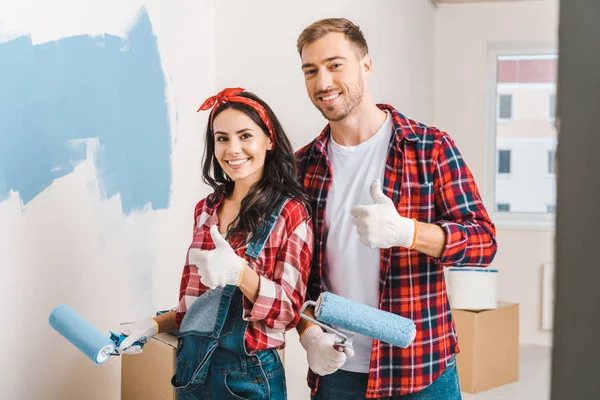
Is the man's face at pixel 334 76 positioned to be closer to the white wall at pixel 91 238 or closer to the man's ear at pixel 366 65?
the man's ear at pixel 366 65

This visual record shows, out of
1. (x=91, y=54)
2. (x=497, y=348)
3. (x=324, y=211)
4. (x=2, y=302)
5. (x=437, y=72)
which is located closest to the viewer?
(x=324, y=211)

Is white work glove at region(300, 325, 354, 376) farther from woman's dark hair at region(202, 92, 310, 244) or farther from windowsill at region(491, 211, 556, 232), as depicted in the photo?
windowsill at region(491, 211, 556, 232)

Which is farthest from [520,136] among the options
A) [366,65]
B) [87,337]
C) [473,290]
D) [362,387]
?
[87,337]

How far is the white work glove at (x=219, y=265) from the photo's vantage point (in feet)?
4.24

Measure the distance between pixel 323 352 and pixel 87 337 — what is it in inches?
20.4

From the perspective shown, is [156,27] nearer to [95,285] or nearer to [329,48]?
[95,285]

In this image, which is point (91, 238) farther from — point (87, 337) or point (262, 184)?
point (262, 184)

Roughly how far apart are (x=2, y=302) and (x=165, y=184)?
0.86 meters

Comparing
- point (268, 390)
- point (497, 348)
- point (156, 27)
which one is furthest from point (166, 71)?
point (497, 348)

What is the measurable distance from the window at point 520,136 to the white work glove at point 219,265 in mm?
3664

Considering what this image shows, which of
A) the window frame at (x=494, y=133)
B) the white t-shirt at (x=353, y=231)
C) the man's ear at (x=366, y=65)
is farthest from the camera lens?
the window frame at (x=494, y=133)

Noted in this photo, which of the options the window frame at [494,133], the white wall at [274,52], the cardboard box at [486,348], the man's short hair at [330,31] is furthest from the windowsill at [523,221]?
the man's short hair at [330,31]

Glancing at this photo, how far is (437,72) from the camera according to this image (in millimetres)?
4625

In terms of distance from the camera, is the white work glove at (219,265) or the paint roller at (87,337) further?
the paint roller at (87,337)
